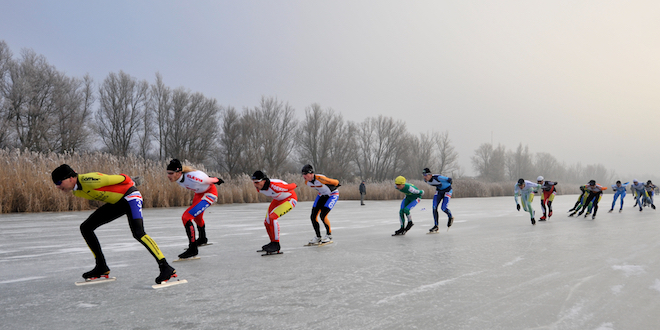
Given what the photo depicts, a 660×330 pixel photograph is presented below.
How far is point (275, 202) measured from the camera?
7148 mm

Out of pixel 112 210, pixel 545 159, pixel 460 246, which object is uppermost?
pixel 545 159

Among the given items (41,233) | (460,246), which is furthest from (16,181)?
(460,246)

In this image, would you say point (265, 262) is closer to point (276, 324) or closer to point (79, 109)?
point (276, 324)

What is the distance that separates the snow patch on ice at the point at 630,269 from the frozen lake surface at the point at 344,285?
17 mm

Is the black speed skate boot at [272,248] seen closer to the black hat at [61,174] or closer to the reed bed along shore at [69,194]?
the black hat at [61,174]

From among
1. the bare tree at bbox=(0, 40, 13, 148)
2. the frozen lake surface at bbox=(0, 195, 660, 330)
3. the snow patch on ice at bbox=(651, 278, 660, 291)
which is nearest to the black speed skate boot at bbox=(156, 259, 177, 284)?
the frozen lake surface at bbox=(0, 195, 660, 330)

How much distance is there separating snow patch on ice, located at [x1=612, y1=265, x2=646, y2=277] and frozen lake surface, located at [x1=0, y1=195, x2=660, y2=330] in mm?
17

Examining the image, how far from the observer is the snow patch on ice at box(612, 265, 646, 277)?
5149 millimetres

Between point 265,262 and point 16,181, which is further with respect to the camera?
point 16,181

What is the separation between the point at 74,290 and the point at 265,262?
2.37 metres

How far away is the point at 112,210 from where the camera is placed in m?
4.70

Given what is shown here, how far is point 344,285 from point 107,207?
9.70 feet

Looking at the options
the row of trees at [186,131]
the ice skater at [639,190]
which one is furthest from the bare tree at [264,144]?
the ice skater at [639,190]

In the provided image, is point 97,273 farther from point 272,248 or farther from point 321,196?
point 321,196
